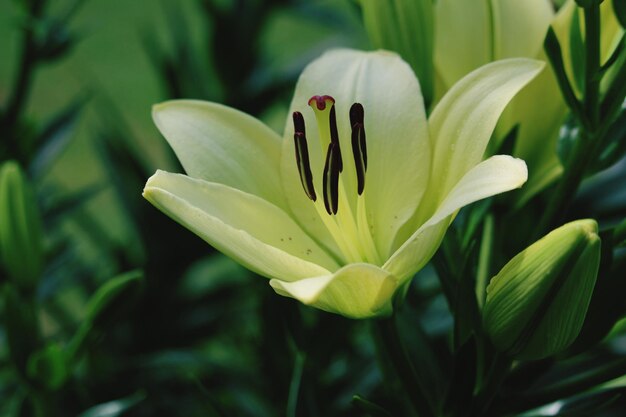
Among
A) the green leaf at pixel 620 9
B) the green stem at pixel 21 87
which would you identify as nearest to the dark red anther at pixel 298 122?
the green leaf at pixel 620 9

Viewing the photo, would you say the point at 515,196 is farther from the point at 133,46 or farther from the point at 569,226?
the point at 133,46

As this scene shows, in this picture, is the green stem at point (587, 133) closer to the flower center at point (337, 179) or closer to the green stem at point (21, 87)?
the flower center at point (337, 179)

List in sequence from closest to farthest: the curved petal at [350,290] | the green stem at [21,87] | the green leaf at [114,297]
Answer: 1. the curved petal at [350,290]
2. the green leaf at [114,297]
3. the green stem at [21,87]

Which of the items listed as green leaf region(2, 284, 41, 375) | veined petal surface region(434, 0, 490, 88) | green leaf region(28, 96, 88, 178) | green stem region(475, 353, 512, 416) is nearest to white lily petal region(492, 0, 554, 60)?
veined petal surface region(434, 0, 490, 88)

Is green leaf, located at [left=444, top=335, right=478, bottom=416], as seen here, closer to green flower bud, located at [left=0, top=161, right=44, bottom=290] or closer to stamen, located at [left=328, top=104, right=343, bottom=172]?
stamen, located at [left=328, top=104, right=343, bottom=172]

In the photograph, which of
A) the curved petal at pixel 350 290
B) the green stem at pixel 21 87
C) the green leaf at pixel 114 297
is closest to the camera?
the curved petal at pixel 350 290

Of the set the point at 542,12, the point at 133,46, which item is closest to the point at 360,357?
the point at 542,12

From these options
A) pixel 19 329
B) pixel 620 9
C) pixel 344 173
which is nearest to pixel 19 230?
pixel 19 329
